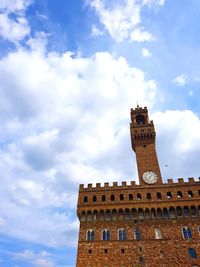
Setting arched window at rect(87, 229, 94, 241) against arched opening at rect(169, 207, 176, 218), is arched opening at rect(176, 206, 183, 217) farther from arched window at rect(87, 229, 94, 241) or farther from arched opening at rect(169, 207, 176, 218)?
arched window at rect(87, 229, 94, 241)

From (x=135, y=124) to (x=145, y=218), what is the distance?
62.0ft

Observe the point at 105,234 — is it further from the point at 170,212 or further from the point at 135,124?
the point at 135,124

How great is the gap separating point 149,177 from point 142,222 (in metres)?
7.50

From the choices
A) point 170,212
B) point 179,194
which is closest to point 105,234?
point 170,212

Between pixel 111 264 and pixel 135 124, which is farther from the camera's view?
pixel 135 124

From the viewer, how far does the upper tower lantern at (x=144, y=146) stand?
40.5m

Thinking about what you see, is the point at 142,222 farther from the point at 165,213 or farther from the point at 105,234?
the point at 105,234

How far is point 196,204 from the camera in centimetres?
3638

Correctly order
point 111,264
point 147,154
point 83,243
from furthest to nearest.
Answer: point 147,154 → point 83,243 → point 111,264

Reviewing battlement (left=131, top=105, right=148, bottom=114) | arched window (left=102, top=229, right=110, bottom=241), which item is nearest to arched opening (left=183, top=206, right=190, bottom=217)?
arched window (left=102, top=229, right=110, bottom=241)

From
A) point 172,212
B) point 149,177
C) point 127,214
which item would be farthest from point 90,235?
→ point 149,177

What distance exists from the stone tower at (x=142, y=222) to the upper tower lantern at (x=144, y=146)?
164 millimetres

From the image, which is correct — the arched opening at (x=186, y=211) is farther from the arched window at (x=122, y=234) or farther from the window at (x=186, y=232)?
the arched window at (x=122, y=234)

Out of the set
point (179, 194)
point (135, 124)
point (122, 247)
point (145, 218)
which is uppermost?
point (135, 124)
